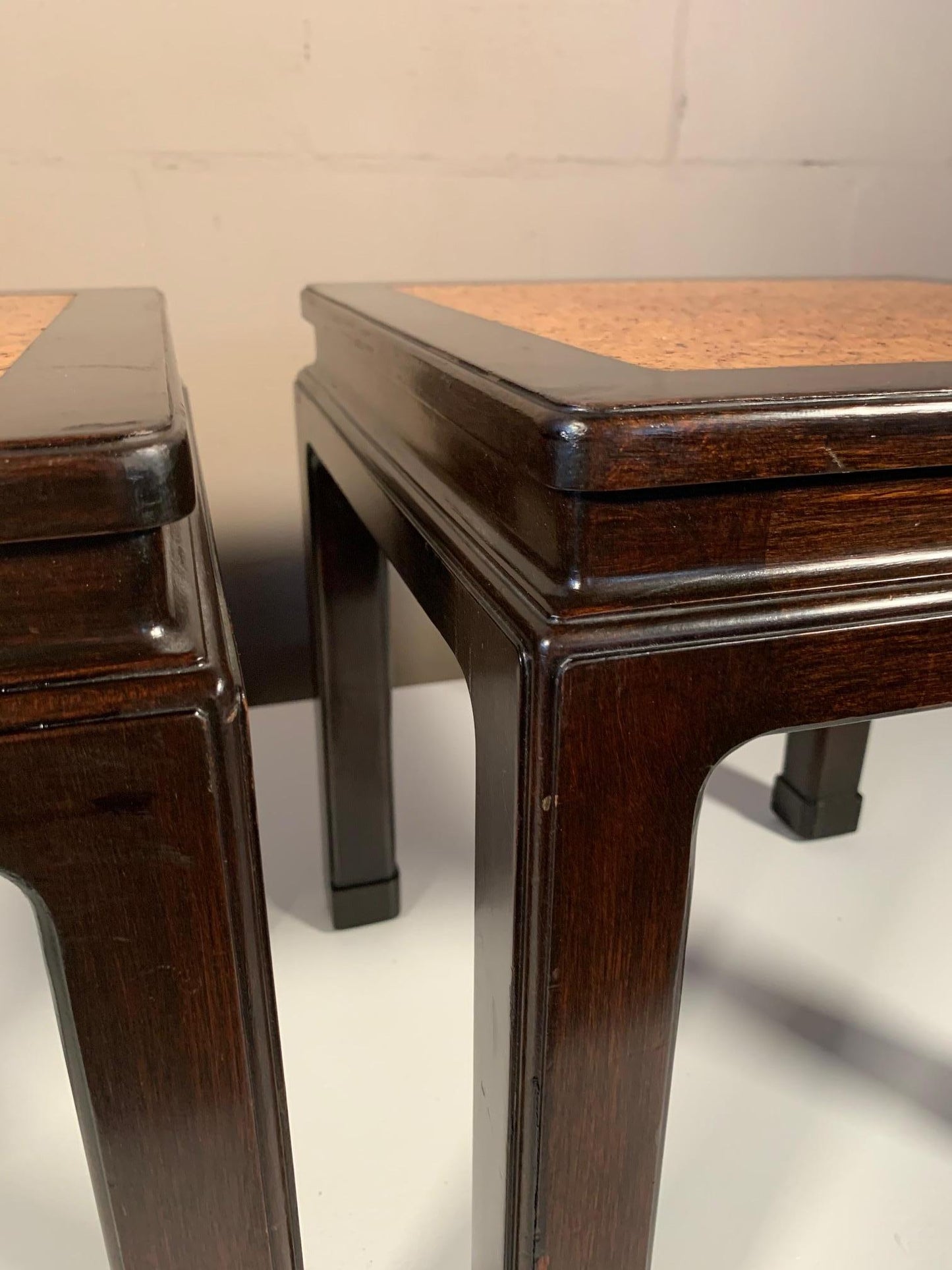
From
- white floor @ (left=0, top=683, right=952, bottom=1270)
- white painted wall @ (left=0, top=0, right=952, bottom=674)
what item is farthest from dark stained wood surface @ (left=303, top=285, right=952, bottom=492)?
white painted wall @ (left=0, top=0, right=952, bottom=674)

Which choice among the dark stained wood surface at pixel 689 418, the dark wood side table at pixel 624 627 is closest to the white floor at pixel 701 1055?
the dark wood side table at pixel 624 627

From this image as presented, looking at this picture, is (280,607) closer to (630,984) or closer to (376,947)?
(376,947)

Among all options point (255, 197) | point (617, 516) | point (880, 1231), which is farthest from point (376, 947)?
point (255, 197)

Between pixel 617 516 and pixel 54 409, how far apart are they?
0.17 meters

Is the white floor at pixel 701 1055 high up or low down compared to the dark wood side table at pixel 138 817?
down

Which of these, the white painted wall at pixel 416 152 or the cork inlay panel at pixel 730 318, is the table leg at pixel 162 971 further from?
the white painted wall at pixel 416 152

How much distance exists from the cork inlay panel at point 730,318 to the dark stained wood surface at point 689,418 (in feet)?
0.10

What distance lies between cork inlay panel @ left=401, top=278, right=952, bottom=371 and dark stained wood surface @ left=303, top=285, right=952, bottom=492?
0.03m

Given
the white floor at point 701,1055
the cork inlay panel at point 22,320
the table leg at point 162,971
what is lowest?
the white floor at point 701,1055

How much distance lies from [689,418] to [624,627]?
0.07 metres

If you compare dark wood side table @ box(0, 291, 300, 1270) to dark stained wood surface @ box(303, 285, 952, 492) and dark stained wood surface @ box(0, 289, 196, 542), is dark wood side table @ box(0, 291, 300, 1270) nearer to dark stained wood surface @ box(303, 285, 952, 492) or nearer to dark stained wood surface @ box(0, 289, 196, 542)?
dark stained wood surface @ box(0, 289, 196, 542)

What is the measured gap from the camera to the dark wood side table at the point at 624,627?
34 cm

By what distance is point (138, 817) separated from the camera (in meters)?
0.33

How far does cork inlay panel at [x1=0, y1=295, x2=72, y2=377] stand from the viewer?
0.47 m
